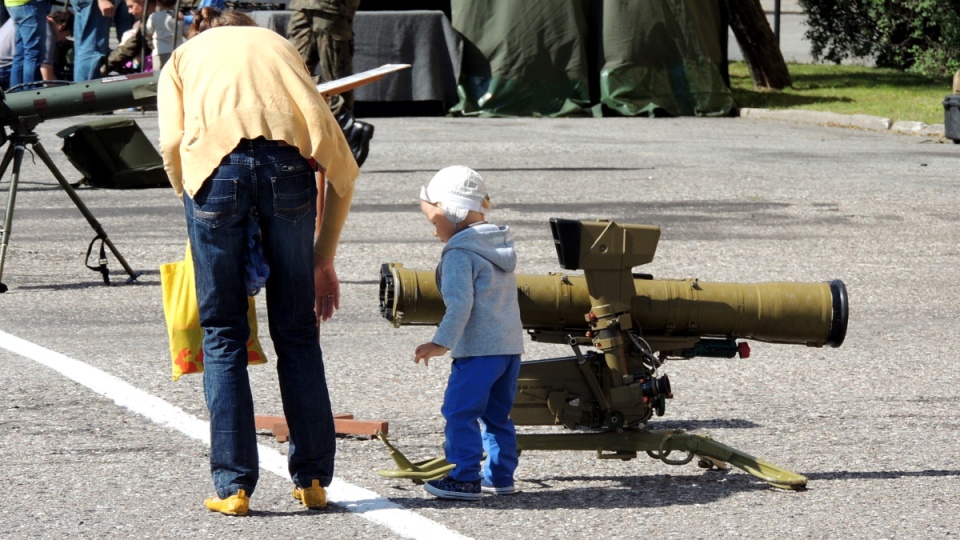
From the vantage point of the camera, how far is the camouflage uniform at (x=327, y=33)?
14.0 meters

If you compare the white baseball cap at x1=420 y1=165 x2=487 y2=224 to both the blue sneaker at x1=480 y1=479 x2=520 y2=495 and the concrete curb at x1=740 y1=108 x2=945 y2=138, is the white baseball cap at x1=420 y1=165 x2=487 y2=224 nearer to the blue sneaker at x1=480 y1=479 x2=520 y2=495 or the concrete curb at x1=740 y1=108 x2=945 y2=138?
the blue sneaker at x1=480 y1=479 x2=520 y2=495

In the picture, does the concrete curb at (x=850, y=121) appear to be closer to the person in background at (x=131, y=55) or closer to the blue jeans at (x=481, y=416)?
the person in background at (x=131, y=55)

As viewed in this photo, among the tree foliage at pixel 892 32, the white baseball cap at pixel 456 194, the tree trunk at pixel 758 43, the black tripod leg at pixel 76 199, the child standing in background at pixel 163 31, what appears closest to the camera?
the white baseball cap at pixel 456 194

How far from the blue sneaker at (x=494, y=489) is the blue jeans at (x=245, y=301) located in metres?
0.53

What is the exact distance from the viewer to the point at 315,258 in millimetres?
4863

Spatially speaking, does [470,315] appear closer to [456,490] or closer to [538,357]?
[456,490]

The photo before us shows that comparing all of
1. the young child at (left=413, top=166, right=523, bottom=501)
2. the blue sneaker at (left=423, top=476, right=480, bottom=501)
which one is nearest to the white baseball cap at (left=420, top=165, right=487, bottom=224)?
the young child at (left=413, top=166, right=523, bottom=501)

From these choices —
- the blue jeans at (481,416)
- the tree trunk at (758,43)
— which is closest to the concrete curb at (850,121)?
the tree trunk at (758,43)

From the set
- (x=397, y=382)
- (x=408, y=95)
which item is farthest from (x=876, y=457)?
(x=408, y=95)

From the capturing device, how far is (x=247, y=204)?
177 inches

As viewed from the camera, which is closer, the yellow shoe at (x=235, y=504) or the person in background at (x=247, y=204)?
the person in background at (x=247, y=204)

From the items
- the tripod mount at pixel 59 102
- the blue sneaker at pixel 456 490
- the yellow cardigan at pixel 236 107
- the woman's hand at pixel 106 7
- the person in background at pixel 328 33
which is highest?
the yellow cardigan at pixel 236 107

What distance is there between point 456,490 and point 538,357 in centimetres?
241

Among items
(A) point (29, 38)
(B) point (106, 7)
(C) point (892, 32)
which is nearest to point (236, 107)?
(B) point (106, 7)
